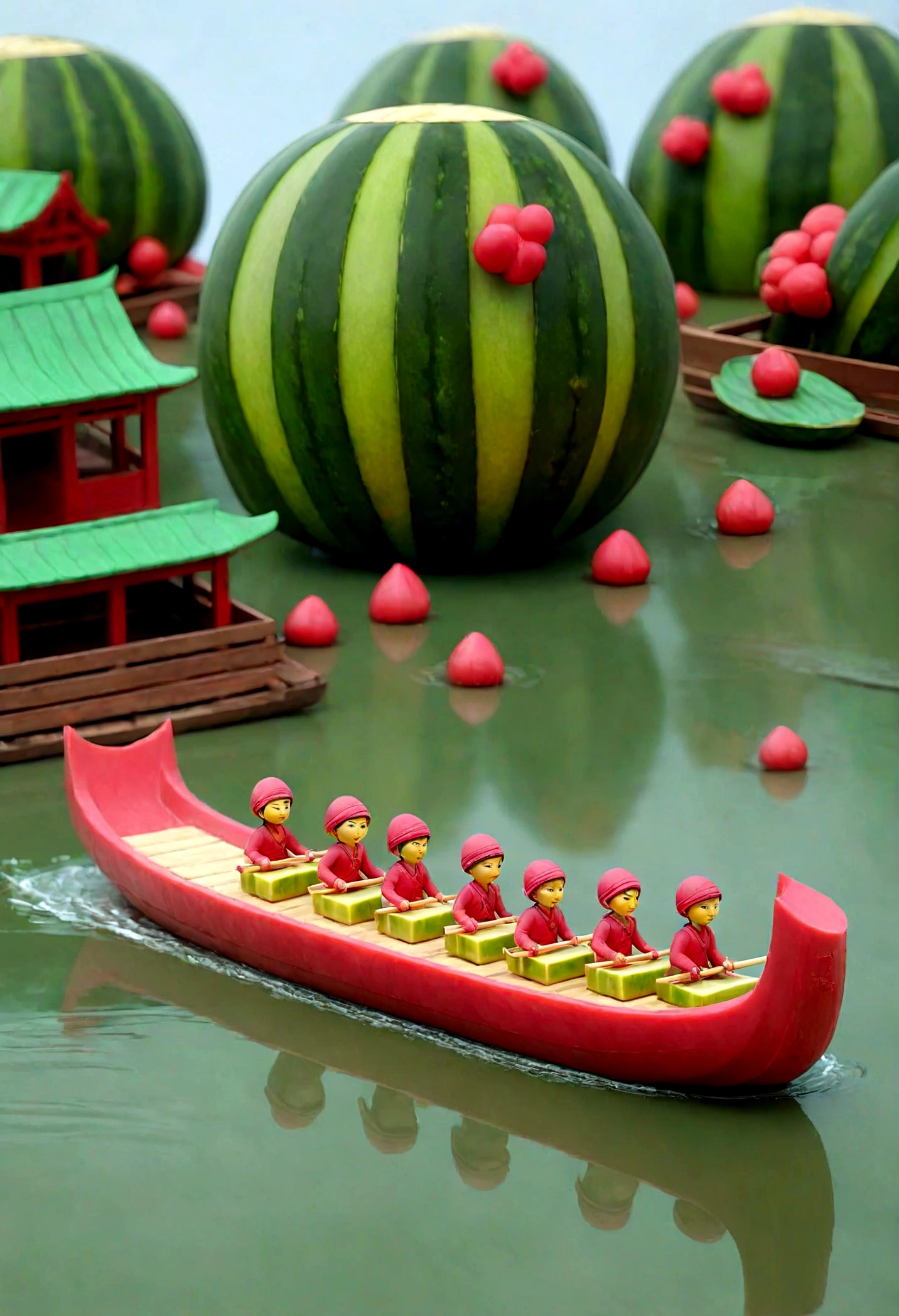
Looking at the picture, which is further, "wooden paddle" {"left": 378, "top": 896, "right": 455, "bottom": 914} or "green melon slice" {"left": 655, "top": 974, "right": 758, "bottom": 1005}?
"wooden paddle" {"left": 378, "top": 896, "right": 455, "bottom": 914}

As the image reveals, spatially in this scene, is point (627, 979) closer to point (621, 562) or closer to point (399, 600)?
point (399, 600)

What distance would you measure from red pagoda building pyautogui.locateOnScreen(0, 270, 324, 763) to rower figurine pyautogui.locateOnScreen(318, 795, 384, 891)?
78.4 inches

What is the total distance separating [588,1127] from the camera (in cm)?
527

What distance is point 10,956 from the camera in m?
6.27

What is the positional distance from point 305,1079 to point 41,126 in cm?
999

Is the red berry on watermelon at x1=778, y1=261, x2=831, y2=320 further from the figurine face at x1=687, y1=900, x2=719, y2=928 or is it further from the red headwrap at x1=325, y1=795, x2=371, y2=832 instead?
the figurine face at x1=687, y1=900, x2=719, y2=928

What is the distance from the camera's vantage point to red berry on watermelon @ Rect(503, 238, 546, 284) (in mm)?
9016

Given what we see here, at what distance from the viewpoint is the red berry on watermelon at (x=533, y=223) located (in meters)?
9.03

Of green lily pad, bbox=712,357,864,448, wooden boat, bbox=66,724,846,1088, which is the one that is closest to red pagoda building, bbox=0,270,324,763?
wooden boat, bbox=66,724,846,1088

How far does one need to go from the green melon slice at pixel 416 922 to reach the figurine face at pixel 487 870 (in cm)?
17

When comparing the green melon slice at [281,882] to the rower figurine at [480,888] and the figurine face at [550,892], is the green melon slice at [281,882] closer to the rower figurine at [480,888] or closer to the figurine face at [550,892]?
the rower figurine at [480,888]

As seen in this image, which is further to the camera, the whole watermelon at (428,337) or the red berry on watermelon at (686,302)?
the red berry on watermelon at (686,302)

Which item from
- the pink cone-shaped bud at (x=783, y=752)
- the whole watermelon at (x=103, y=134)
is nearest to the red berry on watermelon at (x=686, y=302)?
the whole watermelon at (x=103, y=134)

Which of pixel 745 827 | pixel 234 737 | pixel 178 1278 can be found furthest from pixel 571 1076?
pixel 234 737
